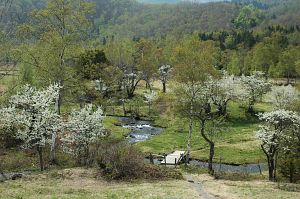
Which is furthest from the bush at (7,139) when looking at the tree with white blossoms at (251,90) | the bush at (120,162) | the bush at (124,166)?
the tree with white blossoms at (251,90)

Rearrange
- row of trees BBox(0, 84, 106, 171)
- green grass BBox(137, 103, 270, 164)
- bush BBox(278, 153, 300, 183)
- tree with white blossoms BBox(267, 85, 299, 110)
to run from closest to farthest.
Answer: row of trees BBox(0, 84, 106, 171), bush BBox(278, 153, 300, 183), green grass BBox(137, 103, 270, 164), tree with white blossoms BBox(267, 85, 299, 110)

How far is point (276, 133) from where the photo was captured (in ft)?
A: 155

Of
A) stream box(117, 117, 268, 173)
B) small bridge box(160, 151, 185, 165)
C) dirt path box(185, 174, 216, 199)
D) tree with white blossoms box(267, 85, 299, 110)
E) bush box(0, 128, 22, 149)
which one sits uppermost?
tree with white blossoms box(267, 85, 299, 110)

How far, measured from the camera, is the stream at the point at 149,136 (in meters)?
56.7

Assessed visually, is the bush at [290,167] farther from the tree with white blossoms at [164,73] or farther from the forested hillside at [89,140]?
the tree with white blossoms at [164,73]

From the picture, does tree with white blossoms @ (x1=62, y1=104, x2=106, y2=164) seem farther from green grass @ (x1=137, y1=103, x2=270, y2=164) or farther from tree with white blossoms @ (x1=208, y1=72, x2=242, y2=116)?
tree with white blossoms @ (x1=208, y1=72, x2=242, y2=116)

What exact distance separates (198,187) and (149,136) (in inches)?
1362

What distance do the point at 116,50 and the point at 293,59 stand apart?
54.2 meters

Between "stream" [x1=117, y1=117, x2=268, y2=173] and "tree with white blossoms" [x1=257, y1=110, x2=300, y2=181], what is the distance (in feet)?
16.8

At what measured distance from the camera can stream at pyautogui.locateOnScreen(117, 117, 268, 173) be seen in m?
56.7

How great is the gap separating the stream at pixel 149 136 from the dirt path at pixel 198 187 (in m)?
11.9

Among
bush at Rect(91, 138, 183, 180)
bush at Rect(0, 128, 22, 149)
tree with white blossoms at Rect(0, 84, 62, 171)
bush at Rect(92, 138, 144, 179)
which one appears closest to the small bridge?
bush at Rect(91, 138, 183, 180)

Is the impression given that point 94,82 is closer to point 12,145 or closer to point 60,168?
point 12,145


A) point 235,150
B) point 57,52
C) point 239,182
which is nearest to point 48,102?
point 57,52
